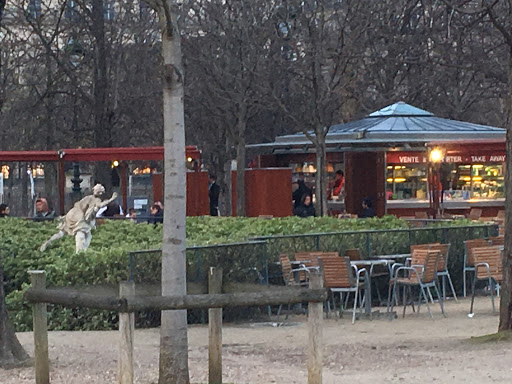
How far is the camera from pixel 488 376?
10.8 metres

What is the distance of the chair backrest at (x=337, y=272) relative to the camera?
54.4 ft

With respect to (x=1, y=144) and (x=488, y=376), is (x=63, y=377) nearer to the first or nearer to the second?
(x=488, y=376)

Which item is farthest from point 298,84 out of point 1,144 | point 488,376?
point 488,376

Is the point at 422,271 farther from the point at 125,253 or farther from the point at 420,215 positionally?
the point at 420,215

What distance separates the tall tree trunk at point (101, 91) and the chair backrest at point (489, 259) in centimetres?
1937

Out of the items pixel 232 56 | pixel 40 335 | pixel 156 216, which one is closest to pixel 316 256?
pixel 40 335

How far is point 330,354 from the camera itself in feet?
42.5

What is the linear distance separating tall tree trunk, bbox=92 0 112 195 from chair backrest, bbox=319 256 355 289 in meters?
19.5

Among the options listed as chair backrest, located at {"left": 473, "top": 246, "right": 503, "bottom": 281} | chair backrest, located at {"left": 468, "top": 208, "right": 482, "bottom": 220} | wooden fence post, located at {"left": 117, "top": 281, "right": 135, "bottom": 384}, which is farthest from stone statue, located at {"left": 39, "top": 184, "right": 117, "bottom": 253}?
chair backrest, located at {"left": 468, "top": 208, "right": 482, "bottom": 220}

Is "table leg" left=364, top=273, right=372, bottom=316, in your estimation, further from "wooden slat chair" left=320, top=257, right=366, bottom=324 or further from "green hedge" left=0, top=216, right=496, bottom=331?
"green hedge" left=0, top=216, right=496, bottom=331

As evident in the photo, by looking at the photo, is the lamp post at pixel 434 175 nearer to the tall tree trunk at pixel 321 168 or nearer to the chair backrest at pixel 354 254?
the tall tree trunk at pixel 321 168

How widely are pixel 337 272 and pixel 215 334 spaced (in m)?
7.07

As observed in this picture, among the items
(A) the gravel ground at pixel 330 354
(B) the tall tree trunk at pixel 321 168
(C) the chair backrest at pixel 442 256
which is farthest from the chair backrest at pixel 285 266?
(B) the tall tree trunk at pixel 321 168

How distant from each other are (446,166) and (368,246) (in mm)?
16903
